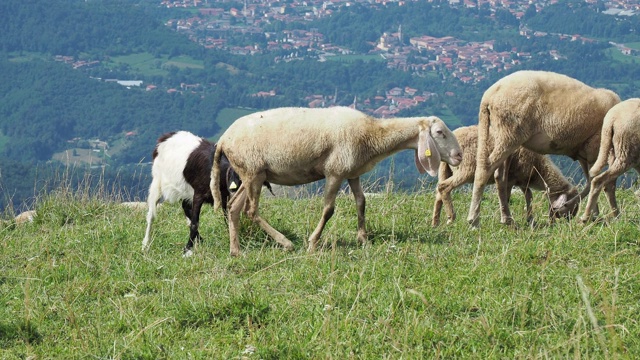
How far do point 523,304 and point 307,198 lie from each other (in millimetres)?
5681

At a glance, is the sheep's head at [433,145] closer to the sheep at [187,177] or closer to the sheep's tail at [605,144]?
the sheep's tail at [605,144]

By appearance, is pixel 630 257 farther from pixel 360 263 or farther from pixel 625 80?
pixel 625 80

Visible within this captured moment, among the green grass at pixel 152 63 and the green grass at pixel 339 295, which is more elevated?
the green grass at pixel 339 295

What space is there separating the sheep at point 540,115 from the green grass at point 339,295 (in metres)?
0.71

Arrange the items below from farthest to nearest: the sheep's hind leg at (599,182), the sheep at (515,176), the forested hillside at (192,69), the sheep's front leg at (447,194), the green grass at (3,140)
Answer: the forested hillside at (192,69), the green grass at (3,140), the sheep at (515,176), the sheep's front leg at (447,194), the sheep's hind leg at (599,182)

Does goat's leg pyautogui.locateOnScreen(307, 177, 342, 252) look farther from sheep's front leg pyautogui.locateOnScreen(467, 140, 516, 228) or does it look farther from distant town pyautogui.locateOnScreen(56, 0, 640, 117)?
distant town pyautogui.locateOnScreen(56, 0, 640, 117)

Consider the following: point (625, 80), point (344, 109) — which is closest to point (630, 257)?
point (344, 109)

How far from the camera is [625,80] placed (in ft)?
350

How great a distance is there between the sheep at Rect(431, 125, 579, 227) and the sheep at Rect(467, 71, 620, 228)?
1.93 feet

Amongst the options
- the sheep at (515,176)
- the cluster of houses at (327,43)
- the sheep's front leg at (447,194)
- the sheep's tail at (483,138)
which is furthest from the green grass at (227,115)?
the sheep's tail at (483,138)

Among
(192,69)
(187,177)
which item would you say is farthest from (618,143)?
(192,69)

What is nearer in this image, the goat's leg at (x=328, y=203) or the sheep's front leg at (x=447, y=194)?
the goat's leg at (x=328, y=203)

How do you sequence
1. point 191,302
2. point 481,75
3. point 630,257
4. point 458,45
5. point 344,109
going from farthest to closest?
1. point 458,45
2. point 481,75
3. point 344,109
4. point 630,257
5. point 191,302

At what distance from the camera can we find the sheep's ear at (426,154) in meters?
8.73
